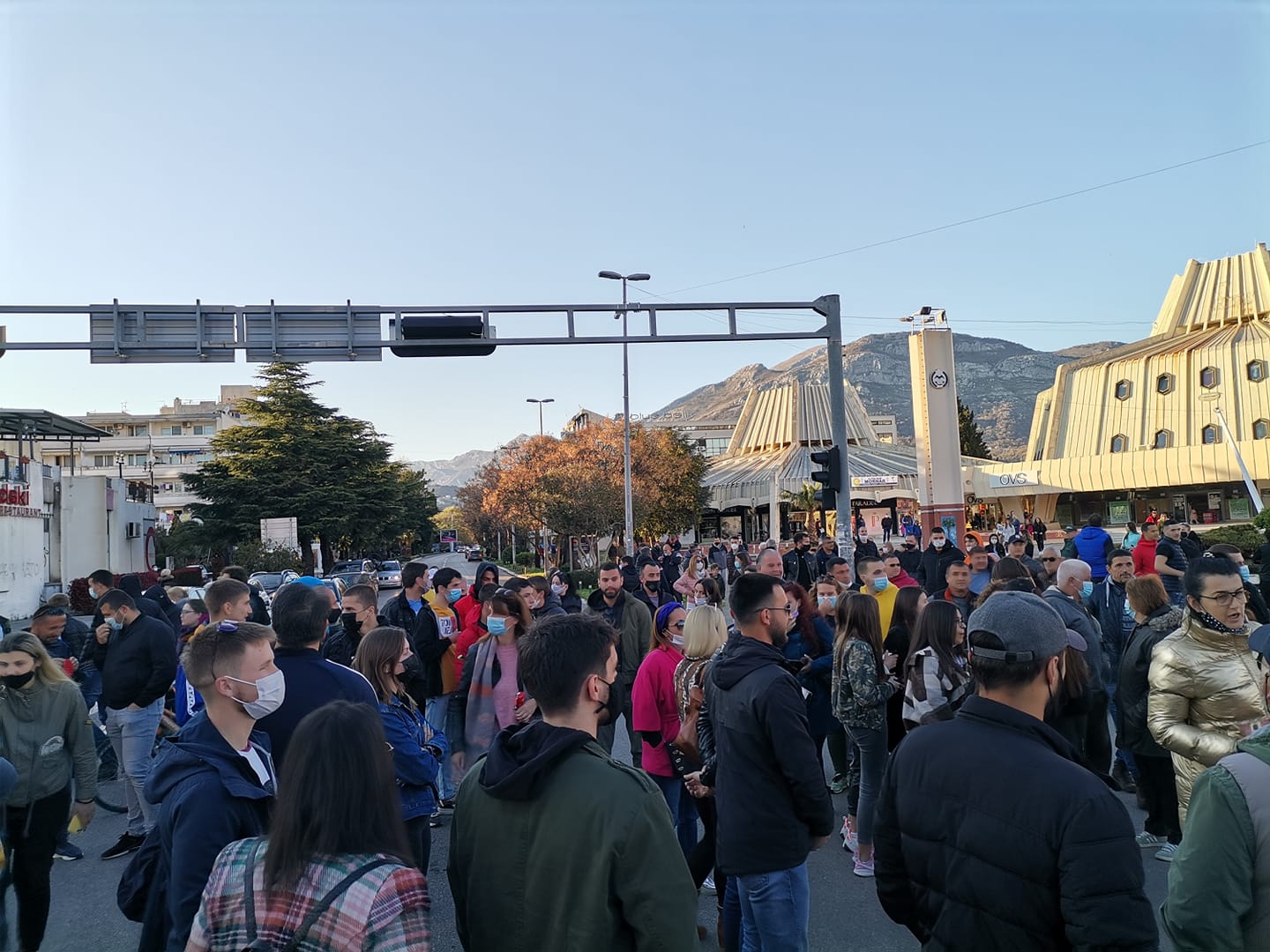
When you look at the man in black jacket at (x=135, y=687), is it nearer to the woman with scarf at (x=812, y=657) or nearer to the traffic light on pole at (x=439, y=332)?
the woman with scarf at (x=812, y=657)

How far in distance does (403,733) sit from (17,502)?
34219 mm

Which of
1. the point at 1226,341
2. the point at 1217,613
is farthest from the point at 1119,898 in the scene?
the point at 1226,341

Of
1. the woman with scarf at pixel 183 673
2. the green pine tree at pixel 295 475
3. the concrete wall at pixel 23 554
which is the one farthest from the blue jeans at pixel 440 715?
the green pine tree at pixel 295 475

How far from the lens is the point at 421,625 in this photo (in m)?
7.42

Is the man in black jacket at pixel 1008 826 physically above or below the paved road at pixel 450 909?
above

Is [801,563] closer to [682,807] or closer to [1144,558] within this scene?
[1144,558]

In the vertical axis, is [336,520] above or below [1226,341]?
below

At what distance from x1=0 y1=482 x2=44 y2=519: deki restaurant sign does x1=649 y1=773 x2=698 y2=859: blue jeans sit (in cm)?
3268

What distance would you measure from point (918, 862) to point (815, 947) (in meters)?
2.72

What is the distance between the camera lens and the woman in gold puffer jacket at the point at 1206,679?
4.33 meters

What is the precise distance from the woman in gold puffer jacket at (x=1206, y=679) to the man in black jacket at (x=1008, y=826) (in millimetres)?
2497

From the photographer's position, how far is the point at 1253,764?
2164 mm

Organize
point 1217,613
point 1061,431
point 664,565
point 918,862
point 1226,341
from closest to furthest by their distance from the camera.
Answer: point 918,862 < point 1217,613 < point 664,565 < point 1226,341 < point 1061,431

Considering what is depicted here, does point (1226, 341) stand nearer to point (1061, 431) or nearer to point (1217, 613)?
point (1061, 431)
